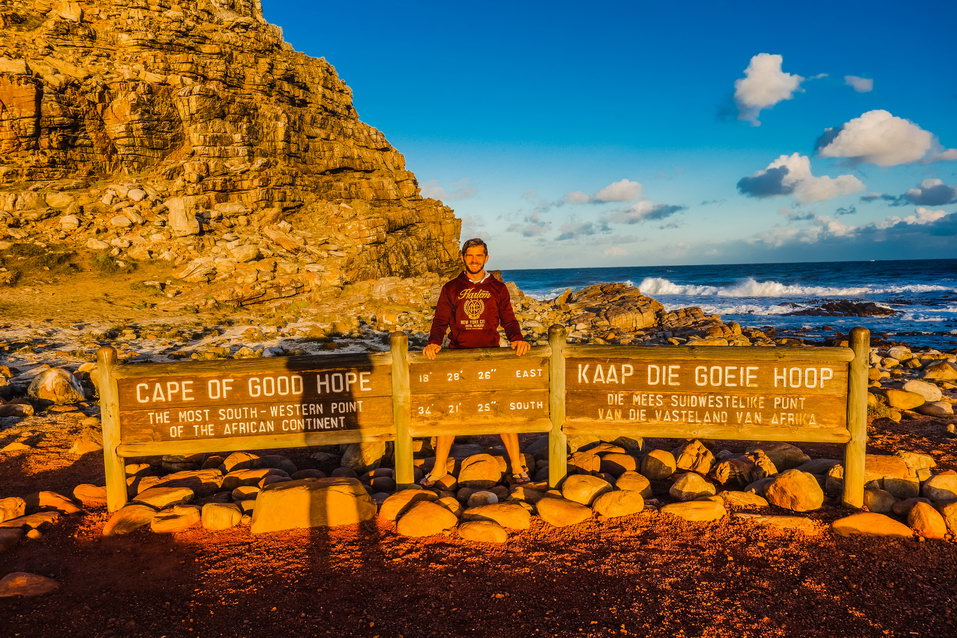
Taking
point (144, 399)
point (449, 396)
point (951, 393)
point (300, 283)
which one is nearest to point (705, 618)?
point (449, 396)

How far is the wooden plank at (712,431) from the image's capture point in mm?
4676

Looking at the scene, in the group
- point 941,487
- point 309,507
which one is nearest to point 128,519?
point 309,507

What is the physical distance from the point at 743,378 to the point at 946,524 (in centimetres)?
179

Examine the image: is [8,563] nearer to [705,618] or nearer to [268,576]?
[268,576]

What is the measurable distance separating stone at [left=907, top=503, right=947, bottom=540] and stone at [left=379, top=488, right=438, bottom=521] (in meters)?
3.91

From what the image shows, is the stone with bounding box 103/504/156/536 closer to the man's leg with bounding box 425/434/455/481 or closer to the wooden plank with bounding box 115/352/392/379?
the wooden plank with bounding box 115/352/392/379

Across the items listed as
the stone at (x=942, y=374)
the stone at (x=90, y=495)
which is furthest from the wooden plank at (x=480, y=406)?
the stone at (x=942, y=374)

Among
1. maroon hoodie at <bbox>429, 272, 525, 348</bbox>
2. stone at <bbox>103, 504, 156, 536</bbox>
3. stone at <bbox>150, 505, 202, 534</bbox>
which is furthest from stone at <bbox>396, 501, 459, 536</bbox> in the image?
stone at <bbox>103, 504, 156, 536</bbox>

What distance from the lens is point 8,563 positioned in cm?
402

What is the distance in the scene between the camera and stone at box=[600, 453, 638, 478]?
18.8 ft

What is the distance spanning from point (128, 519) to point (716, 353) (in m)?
5.41

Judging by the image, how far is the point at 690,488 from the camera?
4.93 meters

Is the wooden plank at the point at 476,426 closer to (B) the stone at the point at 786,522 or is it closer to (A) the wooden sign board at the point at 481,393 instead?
(A) the wooden sign board at the point at 481,393

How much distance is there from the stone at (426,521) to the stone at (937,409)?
8862mm
